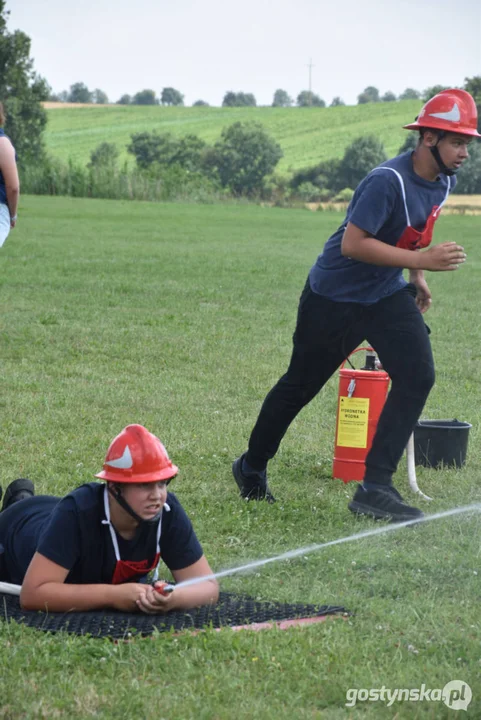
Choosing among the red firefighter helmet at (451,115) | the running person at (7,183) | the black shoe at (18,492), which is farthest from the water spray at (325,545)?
the running person at (7,183)

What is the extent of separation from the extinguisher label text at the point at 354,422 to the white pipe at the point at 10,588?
8.74 ft

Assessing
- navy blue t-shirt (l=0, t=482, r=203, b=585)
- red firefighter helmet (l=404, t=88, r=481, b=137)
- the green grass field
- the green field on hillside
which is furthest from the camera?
the green field on hillside

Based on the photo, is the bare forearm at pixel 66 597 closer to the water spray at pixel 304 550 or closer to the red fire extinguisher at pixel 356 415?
the water spray at pixel 304 550

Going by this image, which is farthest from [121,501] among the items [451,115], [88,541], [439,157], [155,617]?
[451,115]

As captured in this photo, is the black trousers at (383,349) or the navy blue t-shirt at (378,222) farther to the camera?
the black trousers at (383,349)

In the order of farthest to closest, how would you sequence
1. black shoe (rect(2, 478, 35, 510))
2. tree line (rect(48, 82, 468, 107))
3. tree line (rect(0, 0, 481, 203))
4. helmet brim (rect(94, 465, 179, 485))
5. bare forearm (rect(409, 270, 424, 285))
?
1. tree line (rect(48, 82, 468, 107))
2. tree line (rect(0, 0, 481, 203))
3. bare forearm (rect(409, 270, 424, 285))
4. black shoe (rect(2, 478, 35, 510))
5. helmet brim (rect(94, 465, 179, 485))

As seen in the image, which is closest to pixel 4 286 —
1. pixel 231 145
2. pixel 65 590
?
pixel 65 590

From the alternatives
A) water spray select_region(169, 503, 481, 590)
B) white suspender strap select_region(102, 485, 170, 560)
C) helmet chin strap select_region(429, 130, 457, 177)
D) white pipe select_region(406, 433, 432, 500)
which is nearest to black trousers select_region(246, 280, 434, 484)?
water spray select_region(169, 503, 481, 590)

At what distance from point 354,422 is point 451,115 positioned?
6.56ft

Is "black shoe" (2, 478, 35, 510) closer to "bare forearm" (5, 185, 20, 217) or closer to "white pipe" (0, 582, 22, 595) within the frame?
"white pipe" (0, 582, 22, 595)

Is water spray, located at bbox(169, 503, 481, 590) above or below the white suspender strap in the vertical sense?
below

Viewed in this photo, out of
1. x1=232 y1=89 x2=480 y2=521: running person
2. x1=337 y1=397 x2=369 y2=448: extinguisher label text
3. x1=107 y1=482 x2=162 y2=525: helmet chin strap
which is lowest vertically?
x1=337 y1=397 x2=369 y2=448: extinguisher label text

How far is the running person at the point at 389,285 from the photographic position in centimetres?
531

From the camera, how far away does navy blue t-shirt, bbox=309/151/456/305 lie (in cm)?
532
